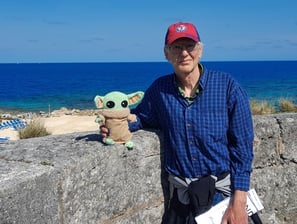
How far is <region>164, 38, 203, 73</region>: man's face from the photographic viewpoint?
97.1 inches

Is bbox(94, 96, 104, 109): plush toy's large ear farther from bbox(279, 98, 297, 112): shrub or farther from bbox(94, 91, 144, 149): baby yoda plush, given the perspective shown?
bbox(279, 98, 297, 112): shrub

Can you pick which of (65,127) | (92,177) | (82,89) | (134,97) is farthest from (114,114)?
(82,89)

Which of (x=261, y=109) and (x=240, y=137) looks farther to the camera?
(x=261, y=109)

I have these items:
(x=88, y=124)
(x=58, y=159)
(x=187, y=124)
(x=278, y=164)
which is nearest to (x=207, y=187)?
(x=187, y=124)

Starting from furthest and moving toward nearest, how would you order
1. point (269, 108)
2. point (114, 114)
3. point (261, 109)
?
point (269, 108) → point (261, 109) → point (114, 114)

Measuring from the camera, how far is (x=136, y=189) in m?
2.65

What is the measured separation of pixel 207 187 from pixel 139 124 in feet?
Result: 2.18

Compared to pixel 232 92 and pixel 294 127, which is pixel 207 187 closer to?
pixel 232 92

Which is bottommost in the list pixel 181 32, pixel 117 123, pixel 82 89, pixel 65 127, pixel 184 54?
pixel 65 127

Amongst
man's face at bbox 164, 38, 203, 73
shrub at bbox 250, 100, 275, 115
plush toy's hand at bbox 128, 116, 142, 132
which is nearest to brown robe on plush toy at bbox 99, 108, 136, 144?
plush toy's hand at bbox 128, 116, 142, 132

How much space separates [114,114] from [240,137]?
2.49ft

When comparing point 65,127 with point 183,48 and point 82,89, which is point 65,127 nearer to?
point 183,48

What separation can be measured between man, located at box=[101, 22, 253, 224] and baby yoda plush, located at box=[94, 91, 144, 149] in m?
0.29

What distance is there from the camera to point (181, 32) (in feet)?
7.91
